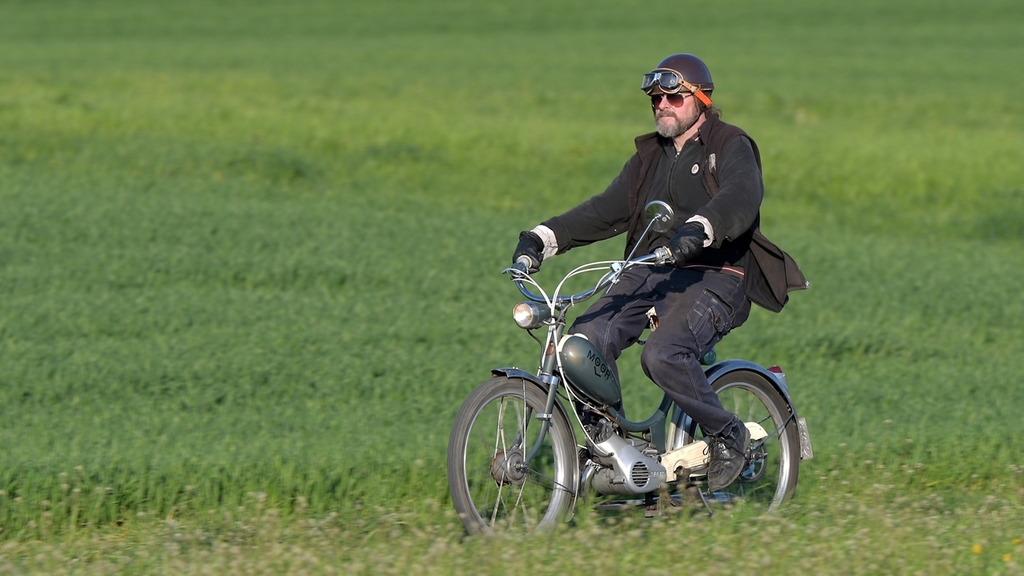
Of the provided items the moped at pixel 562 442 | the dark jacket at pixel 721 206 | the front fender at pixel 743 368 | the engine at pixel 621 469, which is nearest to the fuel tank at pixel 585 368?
the moped at pixel 562 442

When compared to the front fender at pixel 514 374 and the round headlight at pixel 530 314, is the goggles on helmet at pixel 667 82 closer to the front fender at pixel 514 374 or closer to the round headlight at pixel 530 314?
the round headlight at pixel 530 314

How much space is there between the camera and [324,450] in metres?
7.08

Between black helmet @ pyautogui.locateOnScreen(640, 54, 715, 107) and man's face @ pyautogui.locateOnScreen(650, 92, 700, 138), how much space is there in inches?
1.8

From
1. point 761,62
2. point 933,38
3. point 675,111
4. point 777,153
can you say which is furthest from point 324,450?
point 933,38

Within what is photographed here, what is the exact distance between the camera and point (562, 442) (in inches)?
232

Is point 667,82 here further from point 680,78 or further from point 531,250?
point 531,250

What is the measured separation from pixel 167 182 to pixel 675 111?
445 inches

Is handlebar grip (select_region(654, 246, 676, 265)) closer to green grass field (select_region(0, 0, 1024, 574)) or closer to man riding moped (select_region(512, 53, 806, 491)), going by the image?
man riding moped (select_region(512, 53, 806, 491))

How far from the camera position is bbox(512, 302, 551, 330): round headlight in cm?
565

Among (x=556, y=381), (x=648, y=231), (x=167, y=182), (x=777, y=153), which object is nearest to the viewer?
(x=556, y=381)

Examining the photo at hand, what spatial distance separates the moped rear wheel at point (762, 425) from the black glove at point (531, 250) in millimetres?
1144

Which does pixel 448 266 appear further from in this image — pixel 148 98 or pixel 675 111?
pixel 148 98

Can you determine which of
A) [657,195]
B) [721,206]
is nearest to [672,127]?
[657,195]

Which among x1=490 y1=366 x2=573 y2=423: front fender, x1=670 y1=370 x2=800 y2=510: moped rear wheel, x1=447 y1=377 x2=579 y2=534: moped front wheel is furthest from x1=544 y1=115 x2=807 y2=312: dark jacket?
x1=447 y1=377 x2=579 y2=534: moped front wheel
